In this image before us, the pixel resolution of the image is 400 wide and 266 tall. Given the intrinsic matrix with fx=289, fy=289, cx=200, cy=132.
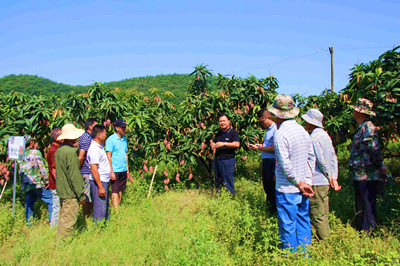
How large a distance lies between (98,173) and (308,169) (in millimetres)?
2601

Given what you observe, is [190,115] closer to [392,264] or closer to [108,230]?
[108,230]

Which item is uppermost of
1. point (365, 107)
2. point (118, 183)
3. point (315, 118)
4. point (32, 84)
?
point (32, 84)

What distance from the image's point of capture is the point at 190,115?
5.30m

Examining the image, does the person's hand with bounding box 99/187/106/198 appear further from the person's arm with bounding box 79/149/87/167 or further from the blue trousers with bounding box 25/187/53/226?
the blue trousers with bounding box 25/187/53/226

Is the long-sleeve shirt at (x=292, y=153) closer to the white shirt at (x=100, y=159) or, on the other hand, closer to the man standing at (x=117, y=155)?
the white shirt at (x=100, y=159)

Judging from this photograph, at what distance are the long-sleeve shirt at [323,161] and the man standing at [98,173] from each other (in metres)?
2.64

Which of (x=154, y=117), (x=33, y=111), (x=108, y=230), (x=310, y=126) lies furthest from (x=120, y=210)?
(x=310, y=126)

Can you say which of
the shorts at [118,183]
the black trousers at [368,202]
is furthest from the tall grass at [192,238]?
the shorts at [118,183]

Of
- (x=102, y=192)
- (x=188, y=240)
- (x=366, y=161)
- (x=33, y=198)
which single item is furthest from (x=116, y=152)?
(x=366, y=161)

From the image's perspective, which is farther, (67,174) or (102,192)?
(102,192)

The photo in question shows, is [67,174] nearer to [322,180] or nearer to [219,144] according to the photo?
[219,144]

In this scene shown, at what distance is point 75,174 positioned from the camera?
3.39 meters

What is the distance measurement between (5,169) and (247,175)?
511 cm

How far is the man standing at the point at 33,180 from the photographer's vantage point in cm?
426
